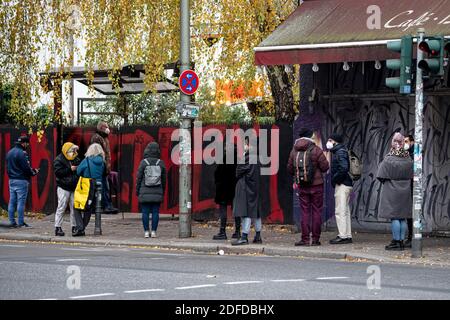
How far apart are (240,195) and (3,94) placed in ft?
38.0

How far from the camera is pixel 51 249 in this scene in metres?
18.1

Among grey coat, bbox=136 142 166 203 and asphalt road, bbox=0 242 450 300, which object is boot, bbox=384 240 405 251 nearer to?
asphalt road, bbox=0 242 450 300

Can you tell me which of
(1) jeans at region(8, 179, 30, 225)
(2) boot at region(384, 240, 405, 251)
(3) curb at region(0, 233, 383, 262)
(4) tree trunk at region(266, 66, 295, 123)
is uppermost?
(4) tree trunk at region(266, 66, 295, 123)

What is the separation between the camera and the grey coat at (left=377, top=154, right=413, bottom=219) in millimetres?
17562

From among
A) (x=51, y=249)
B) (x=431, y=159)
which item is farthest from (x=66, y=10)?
(x=431, y=159)

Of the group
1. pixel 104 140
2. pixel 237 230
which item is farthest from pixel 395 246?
pixel 104 140

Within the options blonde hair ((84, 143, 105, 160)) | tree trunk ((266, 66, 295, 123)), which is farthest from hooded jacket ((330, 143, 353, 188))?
blonde hair ((84, 143, 105, 160))

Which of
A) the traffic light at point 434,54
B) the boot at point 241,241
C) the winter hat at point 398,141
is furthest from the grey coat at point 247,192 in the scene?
the traffic light at point 434,54

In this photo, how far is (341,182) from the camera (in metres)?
18.6

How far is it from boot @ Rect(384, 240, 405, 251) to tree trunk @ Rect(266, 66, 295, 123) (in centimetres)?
543

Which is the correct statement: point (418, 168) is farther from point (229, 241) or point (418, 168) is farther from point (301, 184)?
point (229, 241)

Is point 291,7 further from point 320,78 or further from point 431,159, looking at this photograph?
point 431,159

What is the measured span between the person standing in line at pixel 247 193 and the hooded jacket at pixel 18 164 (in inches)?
224

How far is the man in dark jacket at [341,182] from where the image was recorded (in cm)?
1853
